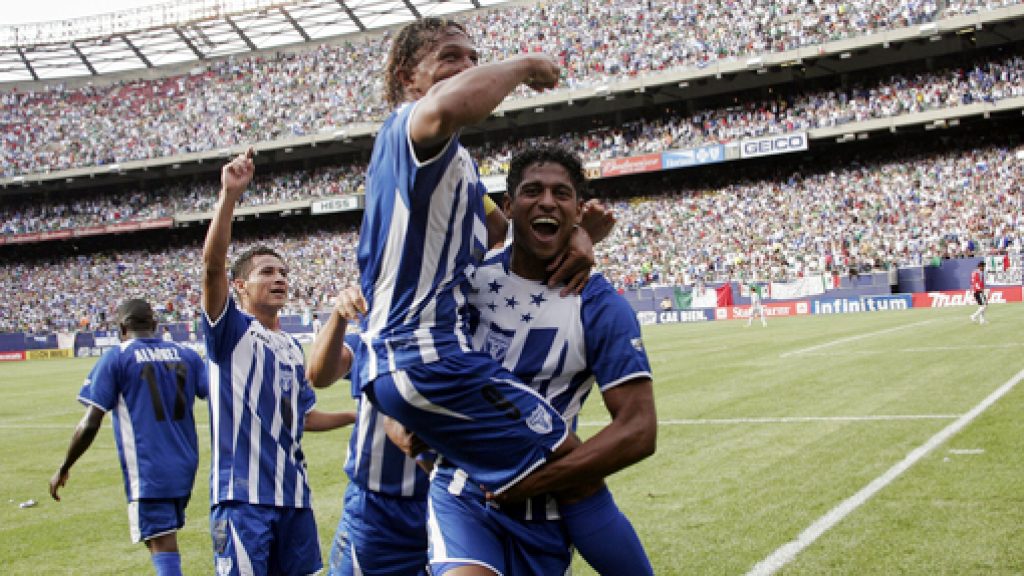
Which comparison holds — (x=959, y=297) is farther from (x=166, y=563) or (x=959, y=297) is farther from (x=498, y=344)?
(x=498, y=344)

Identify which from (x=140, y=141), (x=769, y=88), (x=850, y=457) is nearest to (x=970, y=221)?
(x=769, y=88)

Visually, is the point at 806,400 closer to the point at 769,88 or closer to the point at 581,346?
the point at 581,346

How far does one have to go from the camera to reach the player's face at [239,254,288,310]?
4871 mm

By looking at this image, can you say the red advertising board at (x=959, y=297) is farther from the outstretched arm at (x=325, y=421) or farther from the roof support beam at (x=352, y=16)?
the roof support beam at (x=352, y=16)

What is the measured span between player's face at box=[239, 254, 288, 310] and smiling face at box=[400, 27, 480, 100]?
212 cm

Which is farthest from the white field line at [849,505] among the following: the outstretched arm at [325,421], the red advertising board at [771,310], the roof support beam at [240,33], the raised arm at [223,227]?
the roof support beam at [240,33]

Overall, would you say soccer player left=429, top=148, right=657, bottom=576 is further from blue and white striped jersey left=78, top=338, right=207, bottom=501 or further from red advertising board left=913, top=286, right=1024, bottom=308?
red advertising board left=913, top=286, right=1024, bottom=308

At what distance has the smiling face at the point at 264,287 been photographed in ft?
16.0

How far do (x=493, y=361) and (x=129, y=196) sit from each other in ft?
214

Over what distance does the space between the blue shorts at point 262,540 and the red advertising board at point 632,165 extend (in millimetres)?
44586

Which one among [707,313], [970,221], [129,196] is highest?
[129,196]

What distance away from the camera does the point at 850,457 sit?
9.15m

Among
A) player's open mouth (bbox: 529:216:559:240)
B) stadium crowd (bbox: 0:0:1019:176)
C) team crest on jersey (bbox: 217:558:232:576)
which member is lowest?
team crest on jersey (bbox: 217:558:232:576)

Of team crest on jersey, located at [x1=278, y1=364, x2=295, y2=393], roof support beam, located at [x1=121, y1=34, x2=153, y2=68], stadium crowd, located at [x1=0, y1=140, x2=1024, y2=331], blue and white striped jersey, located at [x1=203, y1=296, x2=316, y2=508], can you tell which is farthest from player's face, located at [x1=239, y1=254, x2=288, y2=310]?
roof support beam, located at [x1=121, y1=34, x2=153, y2=68]
